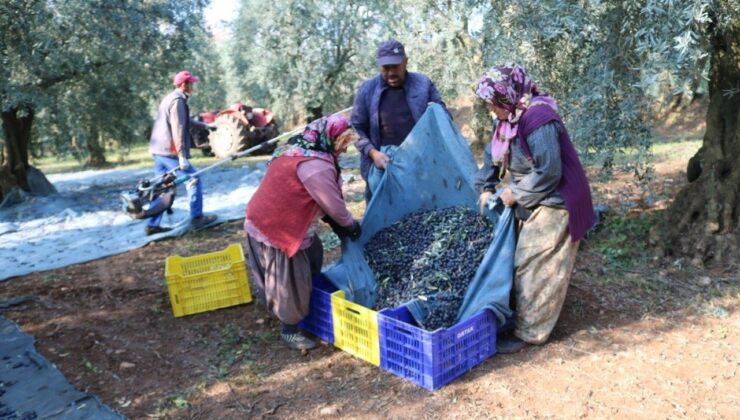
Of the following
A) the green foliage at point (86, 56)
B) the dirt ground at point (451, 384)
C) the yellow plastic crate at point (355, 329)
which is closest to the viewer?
the dirt ground at point (451, 384)

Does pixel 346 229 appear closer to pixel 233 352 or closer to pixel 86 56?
pixel 233 352

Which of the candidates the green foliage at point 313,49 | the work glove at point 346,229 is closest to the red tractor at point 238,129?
the green foliage at point 313,49

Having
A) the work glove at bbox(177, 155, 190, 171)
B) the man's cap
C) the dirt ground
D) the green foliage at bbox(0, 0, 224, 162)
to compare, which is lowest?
the dirt ground

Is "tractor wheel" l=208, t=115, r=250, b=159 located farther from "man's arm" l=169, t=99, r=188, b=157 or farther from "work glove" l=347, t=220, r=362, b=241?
"work glove" l=347, t=220, r=362, b=241

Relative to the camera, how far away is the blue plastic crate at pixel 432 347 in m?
2.78

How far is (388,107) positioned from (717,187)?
252 centimetres

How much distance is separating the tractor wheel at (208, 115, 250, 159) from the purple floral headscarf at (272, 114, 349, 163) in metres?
10.4

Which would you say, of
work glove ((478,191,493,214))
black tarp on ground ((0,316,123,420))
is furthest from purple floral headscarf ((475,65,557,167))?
black tarp on ground ((0,316,123,420))

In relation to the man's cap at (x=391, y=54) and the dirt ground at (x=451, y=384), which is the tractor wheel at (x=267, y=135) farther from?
the man's cap at (x=391, y=54)

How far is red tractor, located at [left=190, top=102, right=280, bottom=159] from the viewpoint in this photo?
13.4m

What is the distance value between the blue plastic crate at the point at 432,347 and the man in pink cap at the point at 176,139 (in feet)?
11.8

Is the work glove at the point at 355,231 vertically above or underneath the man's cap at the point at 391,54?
underneath

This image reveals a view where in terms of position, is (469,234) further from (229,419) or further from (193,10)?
(193,10)

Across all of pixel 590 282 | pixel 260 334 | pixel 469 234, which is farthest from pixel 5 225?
pixel 590 282
